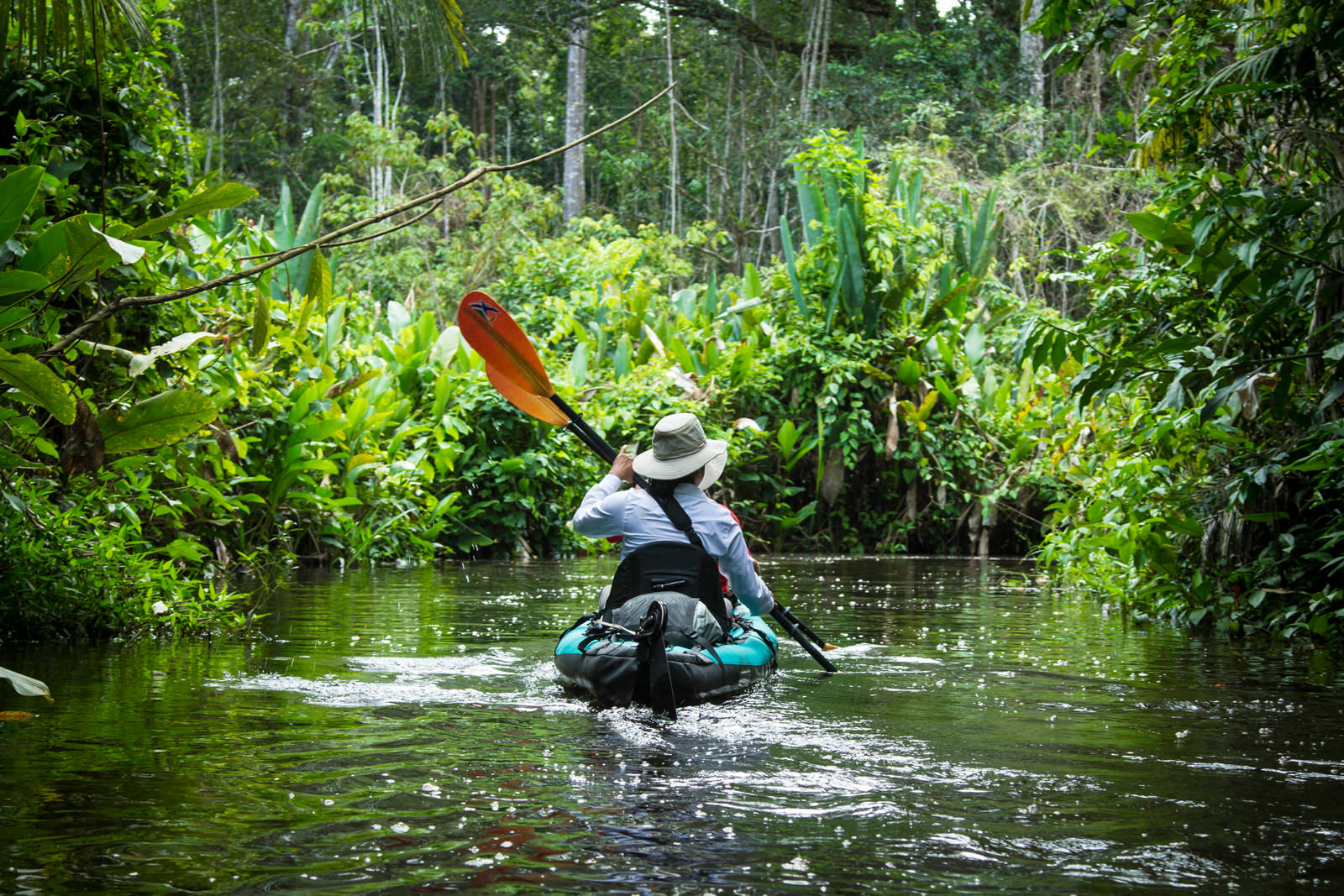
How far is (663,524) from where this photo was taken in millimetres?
5125

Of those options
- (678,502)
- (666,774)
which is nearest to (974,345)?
(678,502)

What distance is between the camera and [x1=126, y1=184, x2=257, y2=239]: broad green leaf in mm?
4051

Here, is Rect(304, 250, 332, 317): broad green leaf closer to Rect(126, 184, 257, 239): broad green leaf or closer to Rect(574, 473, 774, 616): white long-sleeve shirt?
Rect(126, 184, 257, 239): broad green leaf

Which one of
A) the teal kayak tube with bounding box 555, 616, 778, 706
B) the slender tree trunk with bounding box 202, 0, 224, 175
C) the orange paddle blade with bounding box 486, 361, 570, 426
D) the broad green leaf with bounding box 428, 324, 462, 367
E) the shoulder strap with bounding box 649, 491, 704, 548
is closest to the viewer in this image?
the teal kayak tube with bounding box 555, 616, 778, 706

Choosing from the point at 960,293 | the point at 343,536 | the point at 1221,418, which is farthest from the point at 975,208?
the point at 1221,418

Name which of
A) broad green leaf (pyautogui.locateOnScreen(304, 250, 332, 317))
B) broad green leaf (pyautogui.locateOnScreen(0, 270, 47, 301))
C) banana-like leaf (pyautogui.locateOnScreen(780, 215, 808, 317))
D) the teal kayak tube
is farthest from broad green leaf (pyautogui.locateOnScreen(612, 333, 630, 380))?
broad green leaf (pyautogui.locateOnScreen(304, 250, 332, 317))

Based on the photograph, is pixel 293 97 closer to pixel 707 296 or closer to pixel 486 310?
pixel 707 296

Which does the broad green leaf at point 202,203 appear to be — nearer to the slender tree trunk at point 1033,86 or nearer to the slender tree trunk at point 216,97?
the slender tree trunk at point 216,97

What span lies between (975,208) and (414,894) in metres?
18.2

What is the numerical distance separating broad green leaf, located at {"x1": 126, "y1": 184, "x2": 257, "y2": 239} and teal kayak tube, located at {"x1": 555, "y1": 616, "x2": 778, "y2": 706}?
1.94 metres

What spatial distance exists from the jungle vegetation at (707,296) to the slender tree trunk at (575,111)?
11cm

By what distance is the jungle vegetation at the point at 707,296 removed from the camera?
221 inches

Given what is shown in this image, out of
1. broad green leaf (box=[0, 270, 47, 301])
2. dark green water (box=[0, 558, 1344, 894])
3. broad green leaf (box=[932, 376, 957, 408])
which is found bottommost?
dark green water (box=[0, 558, 1344, 894])

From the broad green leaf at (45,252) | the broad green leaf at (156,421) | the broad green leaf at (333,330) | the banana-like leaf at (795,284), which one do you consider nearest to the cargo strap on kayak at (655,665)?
the broad green leaf at (156,421)
